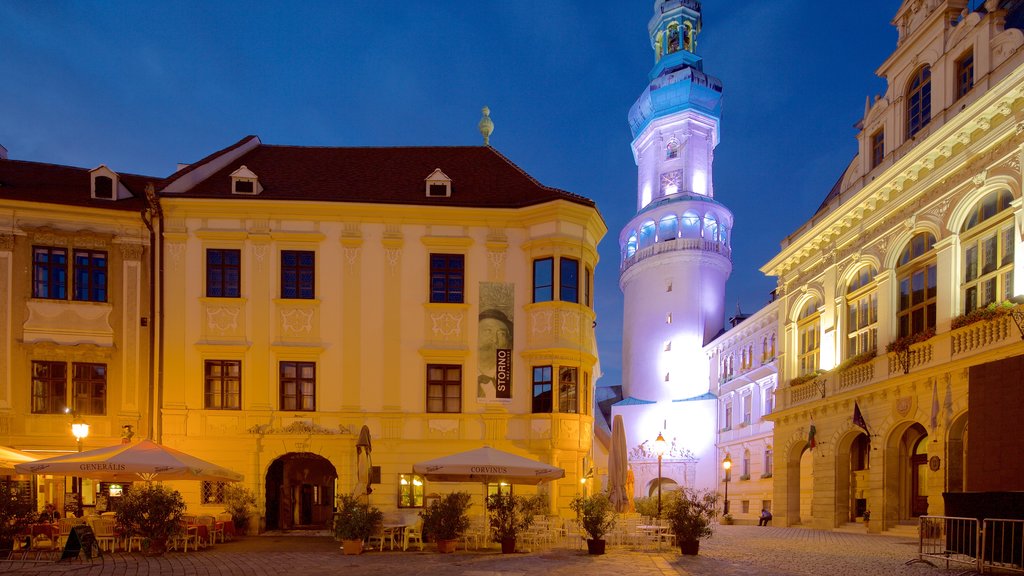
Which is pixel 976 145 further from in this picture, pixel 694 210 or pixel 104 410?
pixel 694 210

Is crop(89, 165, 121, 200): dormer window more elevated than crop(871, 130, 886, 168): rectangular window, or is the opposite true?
crop(871, 130, 886, 168): rectangular window

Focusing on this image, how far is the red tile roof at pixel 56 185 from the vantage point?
83.7ft

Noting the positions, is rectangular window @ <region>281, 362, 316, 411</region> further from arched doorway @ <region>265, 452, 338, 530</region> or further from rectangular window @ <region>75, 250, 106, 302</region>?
rectangular window @ <region>75, 250, 106, 302</region>

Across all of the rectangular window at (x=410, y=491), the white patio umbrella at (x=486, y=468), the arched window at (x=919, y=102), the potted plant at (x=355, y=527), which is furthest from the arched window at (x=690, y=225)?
the potted plant at (x=355, y=527)

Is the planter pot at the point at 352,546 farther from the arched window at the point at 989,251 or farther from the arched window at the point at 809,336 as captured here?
the arched window at the point at 809,336

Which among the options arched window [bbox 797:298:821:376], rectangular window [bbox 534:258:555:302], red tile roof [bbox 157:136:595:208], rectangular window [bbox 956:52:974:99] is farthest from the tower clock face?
rectangular window [bbox 956:52:974:99]

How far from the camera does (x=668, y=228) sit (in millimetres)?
59406

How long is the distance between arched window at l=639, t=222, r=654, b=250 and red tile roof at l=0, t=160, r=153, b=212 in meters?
38.4

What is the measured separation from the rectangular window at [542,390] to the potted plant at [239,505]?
872cm

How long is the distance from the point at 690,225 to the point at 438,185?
112 feet

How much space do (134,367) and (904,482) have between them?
916 inches

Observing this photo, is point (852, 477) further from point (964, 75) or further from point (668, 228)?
point (668, 228)

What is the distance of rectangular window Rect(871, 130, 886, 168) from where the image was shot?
90.9 ft

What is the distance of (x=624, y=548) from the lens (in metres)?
19.7
